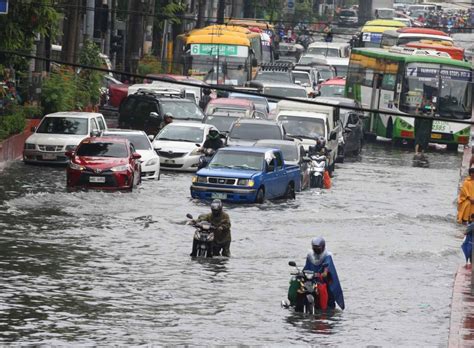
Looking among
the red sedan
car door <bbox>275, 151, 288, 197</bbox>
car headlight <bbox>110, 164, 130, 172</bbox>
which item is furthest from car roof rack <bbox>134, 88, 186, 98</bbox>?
car headlight <bbox>110, 164, 130, 172</bbox>

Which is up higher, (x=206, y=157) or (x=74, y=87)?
(x=74, y=87)

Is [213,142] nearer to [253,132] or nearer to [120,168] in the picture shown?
[253,132]

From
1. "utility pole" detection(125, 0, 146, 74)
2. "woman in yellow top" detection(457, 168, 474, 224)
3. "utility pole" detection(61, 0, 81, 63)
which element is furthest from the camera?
"utility pole" detection(125, 0, 146, 74)

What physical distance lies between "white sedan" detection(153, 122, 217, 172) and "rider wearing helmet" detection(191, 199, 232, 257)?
15261 millimetres

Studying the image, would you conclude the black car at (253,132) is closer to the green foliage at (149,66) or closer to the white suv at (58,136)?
the white suv at (58,136)

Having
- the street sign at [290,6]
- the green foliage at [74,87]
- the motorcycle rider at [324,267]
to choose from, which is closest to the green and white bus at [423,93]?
the green foliage at [74,87]

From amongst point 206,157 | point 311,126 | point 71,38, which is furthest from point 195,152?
point 71,38

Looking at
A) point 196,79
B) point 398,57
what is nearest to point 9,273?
point 398,57

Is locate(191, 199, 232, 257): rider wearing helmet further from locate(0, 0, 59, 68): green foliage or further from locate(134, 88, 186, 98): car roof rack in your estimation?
locate(134, 88, 186, 98): car roof rack

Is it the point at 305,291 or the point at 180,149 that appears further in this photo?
the point at 180,149

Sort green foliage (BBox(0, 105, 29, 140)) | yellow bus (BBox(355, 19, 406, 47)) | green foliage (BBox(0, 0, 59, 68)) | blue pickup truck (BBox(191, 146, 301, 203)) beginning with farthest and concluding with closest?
yellow bus (BBox(355, 19, 406, 47)) < green foliage (BBox(0, 105, 29, 140)) < green foliage (BBox(0, 0, 59, 68)) < blue pickup truck (BBox(191, 146, 301, 203))

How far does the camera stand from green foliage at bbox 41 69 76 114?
4988 centimetres

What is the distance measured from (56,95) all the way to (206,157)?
9438 mm

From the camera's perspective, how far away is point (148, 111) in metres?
50.5
